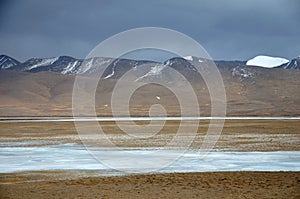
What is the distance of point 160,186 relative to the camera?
52.5ft

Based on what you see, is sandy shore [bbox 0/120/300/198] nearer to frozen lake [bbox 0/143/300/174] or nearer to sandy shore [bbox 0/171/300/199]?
sandy shore [bbox 0/171/300/199]

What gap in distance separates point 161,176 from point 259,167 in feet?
15.4

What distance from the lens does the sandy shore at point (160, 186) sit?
14.7 metres

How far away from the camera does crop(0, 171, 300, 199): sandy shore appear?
48.2 ft

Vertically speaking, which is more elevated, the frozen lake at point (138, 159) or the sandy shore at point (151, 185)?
the frozen lake at point (138, 159)

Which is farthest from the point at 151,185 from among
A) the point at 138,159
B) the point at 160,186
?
the point at 138,159

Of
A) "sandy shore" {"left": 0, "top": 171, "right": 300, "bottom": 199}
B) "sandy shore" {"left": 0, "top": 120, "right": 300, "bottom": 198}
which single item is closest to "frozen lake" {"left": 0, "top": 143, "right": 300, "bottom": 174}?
"sandy shore" {"left": 0, "top": 120, "right": 300, "bottom": 198}

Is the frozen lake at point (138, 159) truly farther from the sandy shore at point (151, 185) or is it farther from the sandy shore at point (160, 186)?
the sandy shore at point (160, 186)

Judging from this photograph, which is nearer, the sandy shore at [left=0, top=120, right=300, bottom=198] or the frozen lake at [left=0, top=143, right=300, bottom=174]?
the sandy shore at [left=0, top=120, right=300, bottom=198]

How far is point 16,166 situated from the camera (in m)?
21.3

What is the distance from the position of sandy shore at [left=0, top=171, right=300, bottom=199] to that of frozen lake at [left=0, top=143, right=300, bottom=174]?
181 cm

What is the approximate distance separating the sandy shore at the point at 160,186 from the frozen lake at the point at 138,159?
1807mm

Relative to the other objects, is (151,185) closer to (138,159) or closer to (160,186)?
(160,186)

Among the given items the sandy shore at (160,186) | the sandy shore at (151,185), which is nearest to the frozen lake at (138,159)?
the sandy shore at (151,185)
